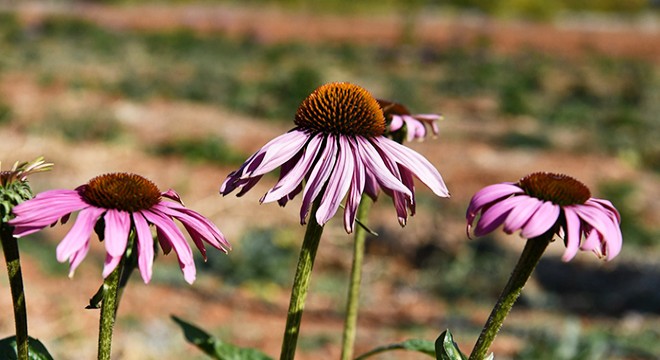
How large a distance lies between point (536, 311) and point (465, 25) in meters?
14.4

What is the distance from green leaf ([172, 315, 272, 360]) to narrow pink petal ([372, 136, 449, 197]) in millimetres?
416

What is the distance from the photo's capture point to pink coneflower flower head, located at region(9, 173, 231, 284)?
0.78 metres

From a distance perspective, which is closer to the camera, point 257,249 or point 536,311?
point 536,311

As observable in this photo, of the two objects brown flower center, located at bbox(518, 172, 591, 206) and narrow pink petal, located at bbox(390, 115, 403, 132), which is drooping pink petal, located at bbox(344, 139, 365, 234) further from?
narrow pink petal, located at bbox(390, 115, 403, 132)

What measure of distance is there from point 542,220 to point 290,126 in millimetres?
7066

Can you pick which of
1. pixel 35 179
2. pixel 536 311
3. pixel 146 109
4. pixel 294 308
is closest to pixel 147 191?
pixel 294 308

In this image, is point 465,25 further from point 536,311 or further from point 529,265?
point 529,265

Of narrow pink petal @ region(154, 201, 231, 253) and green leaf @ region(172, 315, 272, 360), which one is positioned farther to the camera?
green leaf @ region(172, 315, 272, 360)

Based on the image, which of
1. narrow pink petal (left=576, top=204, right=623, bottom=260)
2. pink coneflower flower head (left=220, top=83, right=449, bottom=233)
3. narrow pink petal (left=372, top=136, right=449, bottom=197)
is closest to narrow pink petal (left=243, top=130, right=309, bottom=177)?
pink coneflower flower head (left=220, top=83, right=449, bottom=233)

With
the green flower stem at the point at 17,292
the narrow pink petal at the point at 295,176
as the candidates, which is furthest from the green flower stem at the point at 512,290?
the green flower stem at the point at 17,292

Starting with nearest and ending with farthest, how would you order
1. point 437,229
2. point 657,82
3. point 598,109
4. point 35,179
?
1. point 437,229
2. point 35,179
3. point 598,109
4. point 657,82

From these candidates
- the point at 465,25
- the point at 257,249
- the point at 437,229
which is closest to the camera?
the point at 257,249

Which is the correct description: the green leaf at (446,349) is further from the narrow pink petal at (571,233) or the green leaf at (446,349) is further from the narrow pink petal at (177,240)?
the narrow pink petal at (177,240)

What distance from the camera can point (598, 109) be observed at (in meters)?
Answer: 9.70
